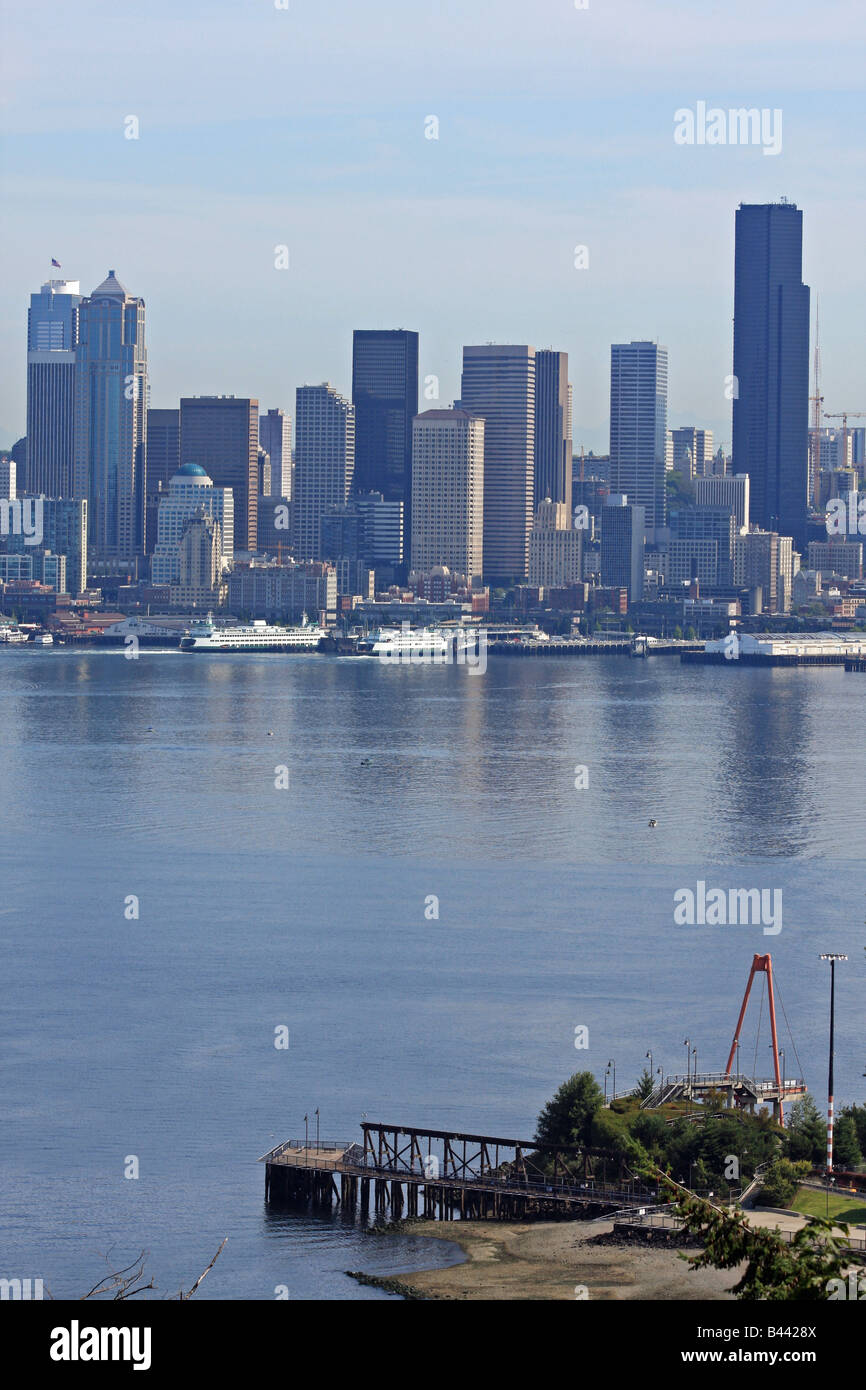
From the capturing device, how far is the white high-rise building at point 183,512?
188625 millimetres

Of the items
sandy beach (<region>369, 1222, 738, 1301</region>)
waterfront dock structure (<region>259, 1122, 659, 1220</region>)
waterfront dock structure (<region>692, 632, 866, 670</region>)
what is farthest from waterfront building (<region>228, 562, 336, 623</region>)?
sandy beach (<region>369, 1222, 738, 1301</region>)

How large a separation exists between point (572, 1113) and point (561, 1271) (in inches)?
126

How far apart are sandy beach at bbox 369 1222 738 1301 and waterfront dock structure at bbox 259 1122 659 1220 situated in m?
0.51

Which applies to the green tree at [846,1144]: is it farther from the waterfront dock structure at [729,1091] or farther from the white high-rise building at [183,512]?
the white high-rise building at [183,512]

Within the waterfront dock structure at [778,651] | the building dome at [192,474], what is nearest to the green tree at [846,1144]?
the waterfront dock structure at [778,651]

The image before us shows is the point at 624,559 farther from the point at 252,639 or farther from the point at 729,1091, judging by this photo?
the point at 729,1091

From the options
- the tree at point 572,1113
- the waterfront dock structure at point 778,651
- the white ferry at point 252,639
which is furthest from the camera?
the white ferry at point 252,639

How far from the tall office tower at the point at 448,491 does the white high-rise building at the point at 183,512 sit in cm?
1857

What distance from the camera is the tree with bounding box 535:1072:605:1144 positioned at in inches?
871

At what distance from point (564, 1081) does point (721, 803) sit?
29837 millimetres

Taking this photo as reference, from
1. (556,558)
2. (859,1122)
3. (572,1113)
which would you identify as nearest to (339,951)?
(572,1113)

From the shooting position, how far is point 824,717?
89062 mm

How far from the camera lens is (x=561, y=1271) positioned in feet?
62.7
